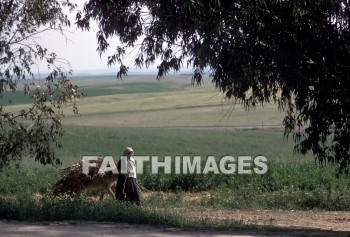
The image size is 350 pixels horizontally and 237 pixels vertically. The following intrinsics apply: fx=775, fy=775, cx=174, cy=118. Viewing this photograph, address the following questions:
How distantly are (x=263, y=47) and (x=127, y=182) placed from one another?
5.44 m

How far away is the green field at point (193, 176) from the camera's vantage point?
1462 cm

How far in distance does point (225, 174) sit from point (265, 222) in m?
7.43

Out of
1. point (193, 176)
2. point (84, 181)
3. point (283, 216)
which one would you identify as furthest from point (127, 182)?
point (193, 176)

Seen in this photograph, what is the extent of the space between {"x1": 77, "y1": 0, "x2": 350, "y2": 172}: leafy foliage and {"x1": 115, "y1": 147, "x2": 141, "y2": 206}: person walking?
320 cm

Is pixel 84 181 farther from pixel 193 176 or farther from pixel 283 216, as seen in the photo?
pixel 193 176

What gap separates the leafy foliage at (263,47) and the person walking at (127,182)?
320cm

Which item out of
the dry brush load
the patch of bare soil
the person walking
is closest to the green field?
the dry brush load

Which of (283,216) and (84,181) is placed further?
(84,181)

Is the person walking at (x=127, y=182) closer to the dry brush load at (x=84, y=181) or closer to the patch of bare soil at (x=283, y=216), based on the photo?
the patch of bare soil at (x=283, y=216)

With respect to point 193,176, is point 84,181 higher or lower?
higher

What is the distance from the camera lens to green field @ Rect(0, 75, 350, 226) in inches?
576

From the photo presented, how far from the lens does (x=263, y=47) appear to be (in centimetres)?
1267

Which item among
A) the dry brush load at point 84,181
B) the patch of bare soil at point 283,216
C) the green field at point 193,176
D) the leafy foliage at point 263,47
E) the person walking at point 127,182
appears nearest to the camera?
the leafy foliage at point 263,47

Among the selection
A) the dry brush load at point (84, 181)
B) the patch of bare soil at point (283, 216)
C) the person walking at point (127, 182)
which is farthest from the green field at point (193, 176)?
the patch of bare soil at point (283, 216)
